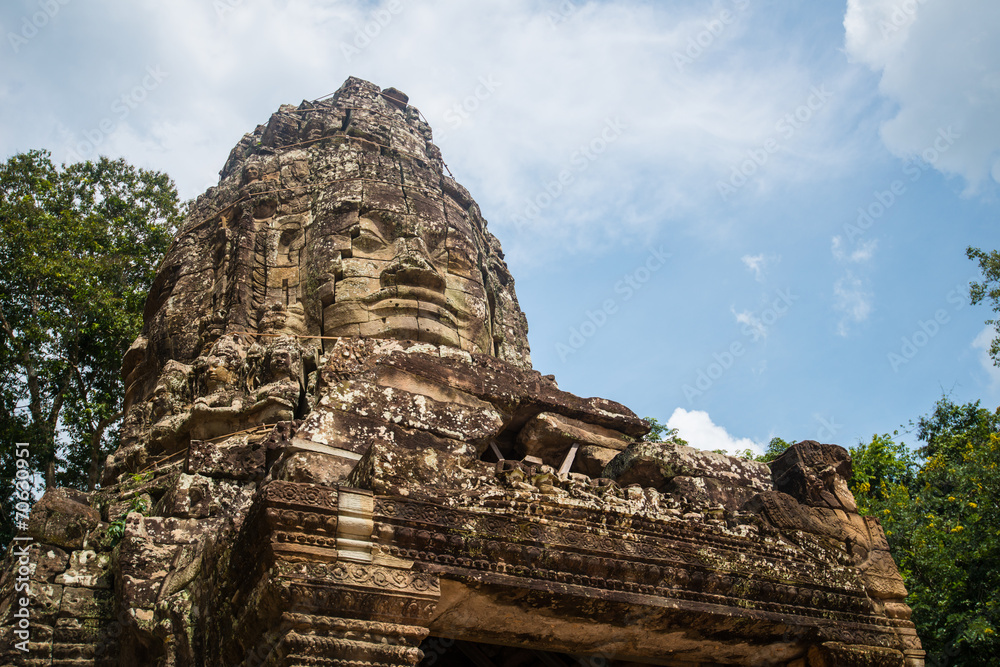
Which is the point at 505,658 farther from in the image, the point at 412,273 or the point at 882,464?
the point at 882,464

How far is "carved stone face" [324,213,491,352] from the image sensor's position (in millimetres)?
11250

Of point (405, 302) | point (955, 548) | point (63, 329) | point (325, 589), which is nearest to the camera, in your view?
point (325, 589)

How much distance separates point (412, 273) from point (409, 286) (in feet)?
0.61

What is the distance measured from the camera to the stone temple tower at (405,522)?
5.08 meters

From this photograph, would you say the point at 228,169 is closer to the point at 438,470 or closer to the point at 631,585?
the point at 438,470

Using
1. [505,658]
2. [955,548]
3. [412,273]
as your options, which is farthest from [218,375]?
[955,548]

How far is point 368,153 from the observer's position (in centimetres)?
1412

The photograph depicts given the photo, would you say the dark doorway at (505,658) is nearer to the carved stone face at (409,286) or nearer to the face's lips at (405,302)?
the carved stone face at (409,286)

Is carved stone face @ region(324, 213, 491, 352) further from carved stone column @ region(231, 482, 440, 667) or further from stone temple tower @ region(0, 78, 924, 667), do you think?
carved stone column @ region(231, 482, 440, 667)

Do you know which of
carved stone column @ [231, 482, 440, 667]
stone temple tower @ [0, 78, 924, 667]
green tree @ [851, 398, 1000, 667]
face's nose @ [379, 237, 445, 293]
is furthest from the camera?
green tree @ [851, 398, 1000, 667]

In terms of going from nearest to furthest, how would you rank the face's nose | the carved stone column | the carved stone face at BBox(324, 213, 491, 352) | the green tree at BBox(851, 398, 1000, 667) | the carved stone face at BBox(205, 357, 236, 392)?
the carved stone column < the carved stone face at BBox(205, 357, 236, 392) < the carved stone face at BBox(324, 213, 491, 352) < the face's nose < the green tree at BBox(851, 398, 1000, 667)

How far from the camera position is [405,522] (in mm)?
5211

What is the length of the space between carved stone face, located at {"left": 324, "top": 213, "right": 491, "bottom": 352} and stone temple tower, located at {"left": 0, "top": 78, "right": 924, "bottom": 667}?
1.6 inches

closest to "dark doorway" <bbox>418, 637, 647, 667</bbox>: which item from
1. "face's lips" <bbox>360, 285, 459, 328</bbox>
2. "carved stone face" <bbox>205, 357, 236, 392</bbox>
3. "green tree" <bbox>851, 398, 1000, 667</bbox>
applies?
"carved stone face" <bbox>205, 357, 236, 392</bbox>
